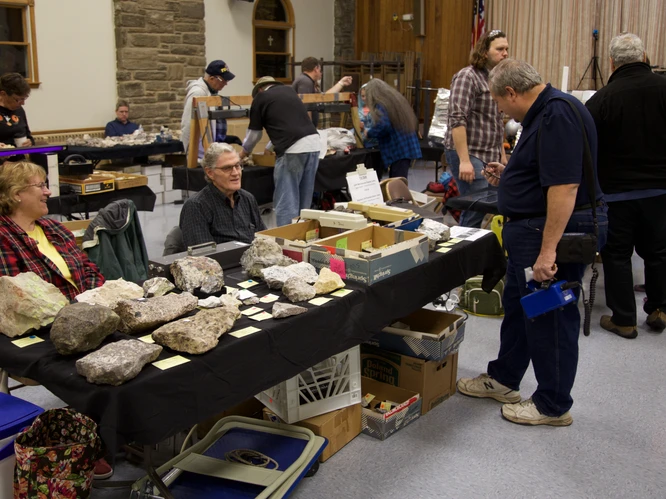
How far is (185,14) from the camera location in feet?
30.3

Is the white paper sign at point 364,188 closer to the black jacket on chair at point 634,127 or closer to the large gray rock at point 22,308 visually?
the black jacket on chair at point 634,127

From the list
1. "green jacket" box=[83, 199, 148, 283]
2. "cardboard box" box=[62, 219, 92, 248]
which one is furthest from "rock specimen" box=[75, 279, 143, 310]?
"cardboard box" box=[62, 219, 92, 248]

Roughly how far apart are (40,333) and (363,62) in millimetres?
9599

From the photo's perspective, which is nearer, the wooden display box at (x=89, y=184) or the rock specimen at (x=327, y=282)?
the rock specimen at (x=327, y=282)

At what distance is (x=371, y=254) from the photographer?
251cm

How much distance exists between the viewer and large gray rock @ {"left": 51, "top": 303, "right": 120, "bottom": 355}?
6.09 feet

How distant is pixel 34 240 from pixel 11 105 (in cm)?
300

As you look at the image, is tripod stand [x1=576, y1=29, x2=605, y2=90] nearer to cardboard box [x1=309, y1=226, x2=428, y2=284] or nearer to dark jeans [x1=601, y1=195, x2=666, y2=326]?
dark jeans [x1=601, y1=195, x2=666, y2=326]

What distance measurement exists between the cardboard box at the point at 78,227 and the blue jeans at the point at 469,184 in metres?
2.29

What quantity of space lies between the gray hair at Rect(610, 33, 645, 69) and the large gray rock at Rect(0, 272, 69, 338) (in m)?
3.19

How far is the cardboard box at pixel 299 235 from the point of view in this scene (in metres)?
2.70

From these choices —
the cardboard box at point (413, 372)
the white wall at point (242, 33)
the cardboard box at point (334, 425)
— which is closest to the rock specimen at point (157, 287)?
the cardboard box at point (334, 425)

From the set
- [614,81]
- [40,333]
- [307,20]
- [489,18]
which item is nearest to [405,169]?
[614,81]

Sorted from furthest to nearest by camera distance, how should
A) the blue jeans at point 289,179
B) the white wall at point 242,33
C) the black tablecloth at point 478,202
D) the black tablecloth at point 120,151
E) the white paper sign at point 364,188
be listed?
1. the white wall at point 242,33
2. the black tablecloth at point 120,151
3. the blue jeans at point 289,179
4. the white paper sign at point 364,188
5. the black tablecloth at point 478,202
